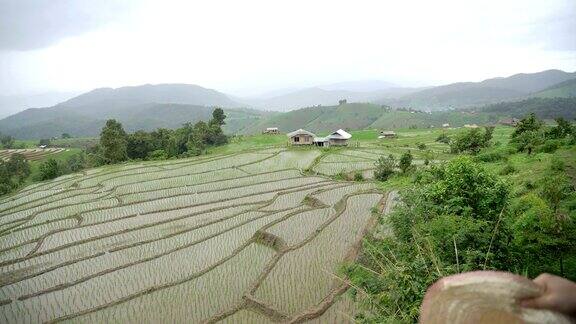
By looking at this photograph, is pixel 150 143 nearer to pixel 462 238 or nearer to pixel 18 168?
pixel 18 168

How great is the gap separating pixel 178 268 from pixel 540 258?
1313cm

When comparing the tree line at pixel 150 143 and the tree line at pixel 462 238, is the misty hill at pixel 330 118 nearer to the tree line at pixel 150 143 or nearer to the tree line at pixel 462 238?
the tree line at pixel 150 143

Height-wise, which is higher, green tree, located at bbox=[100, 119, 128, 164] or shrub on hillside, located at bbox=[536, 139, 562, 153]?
green tree, located at bbox=[100, 119, 128, 164]

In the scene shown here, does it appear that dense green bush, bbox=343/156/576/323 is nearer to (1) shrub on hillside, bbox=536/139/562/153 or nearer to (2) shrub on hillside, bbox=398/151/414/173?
(1) shrub on hillside, bbox=536/139/562/153

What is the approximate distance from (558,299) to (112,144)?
53604 mm

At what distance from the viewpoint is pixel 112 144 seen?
4909cm

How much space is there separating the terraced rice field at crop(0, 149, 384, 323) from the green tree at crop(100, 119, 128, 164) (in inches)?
667

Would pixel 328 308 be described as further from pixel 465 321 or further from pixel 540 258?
pixel 465 321

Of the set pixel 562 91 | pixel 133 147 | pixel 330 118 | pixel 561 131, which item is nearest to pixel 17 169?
pixel 133 147

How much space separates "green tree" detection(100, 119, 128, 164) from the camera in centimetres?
4844

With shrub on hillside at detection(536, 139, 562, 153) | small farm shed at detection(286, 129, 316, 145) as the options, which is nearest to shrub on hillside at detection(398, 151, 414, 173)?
shrub on hillside at detection(536, 139, 562, 153)

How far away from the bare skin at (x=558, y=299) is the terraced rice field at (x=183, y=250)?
997cm

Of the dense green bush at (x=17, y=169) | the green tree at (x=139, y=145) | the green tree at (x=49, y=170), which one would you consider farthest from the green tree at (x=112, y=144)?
the dense green bush at (x=17, y=169)

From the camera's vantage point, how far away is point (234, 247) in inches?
710
